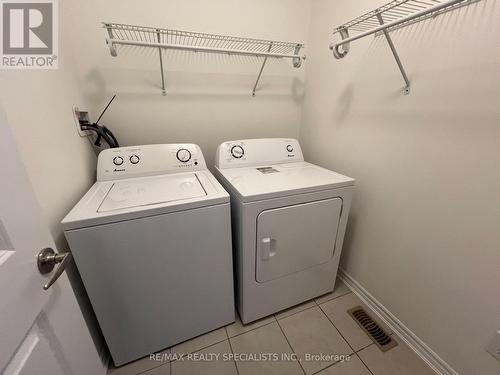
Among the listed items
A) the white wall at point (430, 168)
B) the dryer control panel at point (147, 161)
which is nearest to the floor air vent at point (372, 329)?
the white wall at point (430, 168)

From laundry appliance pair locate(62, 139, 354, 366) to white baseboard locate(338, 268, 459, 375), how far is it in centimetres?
26

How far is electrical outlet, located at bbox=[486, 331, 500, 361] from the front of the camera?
37.5 inches

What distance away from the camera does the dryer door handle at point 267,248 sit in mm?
1242

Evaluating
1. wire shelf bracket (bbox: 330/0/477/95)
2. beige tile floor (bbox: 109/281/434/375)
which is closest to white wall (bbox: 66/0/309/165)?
wire shelf bracket (bbox: 330/0/477/95)

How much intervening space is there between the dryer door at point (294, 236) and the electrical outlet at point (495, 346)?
80cm

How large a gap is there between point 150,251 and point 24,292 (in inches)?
21.2

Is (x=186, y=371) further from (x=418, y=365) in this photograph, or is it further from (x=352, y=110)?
(x=352, y=110)

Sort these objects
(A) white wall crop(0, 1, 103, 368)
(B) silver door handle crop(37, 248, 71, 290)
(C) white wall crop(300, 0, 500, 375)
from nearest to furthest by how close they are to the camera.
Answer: (B) silver door handle crop(37, 248, 71, 290) < (A) white wall crop(0, 1, 103, 368) < (C) white wall crop(300, 0, 500, 375)

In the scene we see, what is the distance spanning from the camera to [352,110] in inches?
59.8

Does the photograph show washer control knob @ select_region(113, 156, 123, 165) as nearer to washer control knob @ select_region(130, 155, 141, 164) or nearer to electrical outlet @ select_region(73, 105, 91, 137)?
washer control knob @ select_region(130, 155, 141, 164)

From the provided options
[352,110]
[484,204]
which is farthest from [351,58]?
[484,204]

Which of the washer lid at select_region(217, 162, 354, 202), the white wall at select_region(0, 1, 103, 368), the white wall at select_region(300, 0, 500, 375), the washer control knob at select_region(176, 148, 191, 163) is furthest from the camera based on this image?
the washer control knob at select_region(176, 148, 191, 163)

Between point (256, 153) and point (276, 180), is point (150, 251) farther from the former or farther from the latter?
point (256, 153)

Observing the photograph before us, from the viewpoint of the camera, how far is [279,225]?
1.24 meters
